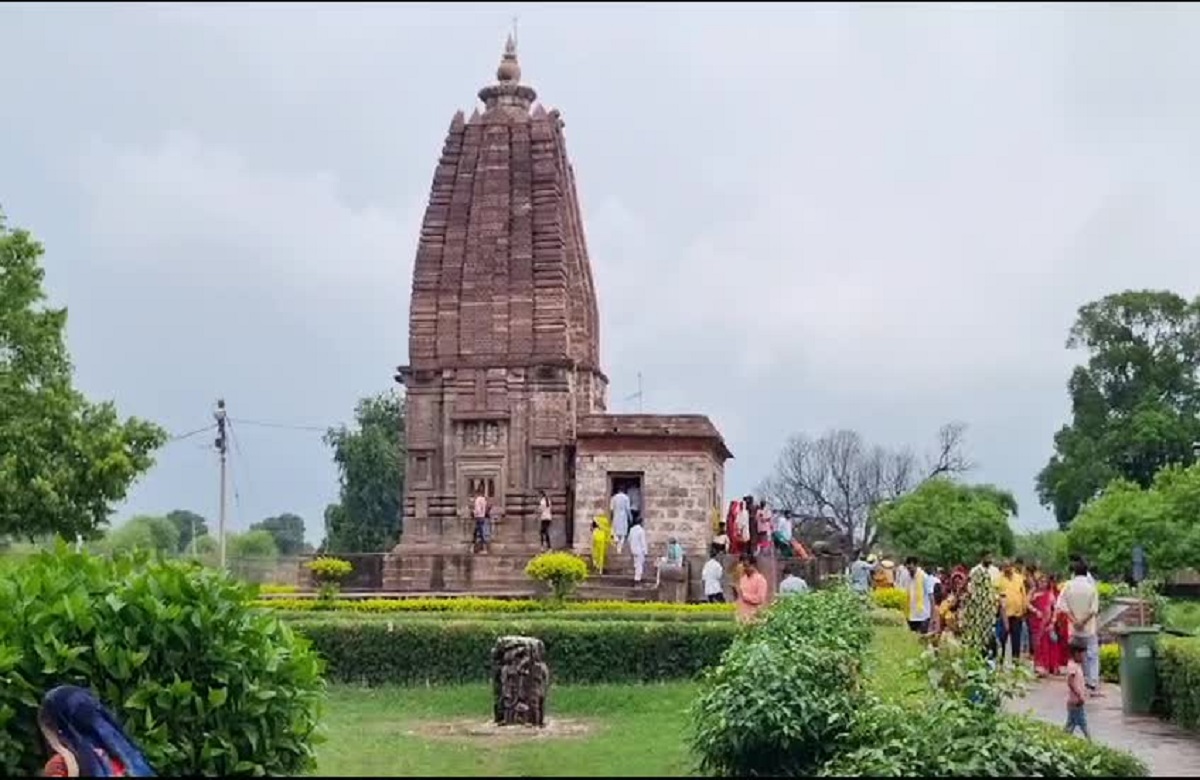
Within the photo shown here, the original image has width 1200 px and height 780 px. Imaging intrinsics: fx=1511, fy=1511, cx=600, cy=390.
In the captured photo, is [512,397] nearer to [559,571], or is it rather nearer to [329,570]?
[329,570]

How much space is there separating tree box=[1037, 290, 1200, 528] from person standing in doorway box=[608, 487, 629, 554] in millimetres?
10601

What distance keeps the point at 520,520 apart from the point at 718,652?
12.4 meters

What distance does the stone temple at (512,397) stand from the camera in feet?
88.2

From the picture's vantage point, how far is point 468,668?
16031 mm

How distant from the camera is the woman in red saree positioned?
1634 cm

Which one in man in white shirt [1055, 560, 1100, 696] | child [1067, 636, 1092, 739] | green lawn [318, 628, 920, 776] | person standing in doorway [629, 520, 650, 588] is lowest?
green lawn [318, 628, 920, 776]

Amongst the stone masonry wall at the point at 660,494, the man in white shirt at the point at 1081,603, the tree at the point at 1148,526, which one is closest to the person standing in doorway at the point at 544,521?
the stone masonry wall at the point at 660,494

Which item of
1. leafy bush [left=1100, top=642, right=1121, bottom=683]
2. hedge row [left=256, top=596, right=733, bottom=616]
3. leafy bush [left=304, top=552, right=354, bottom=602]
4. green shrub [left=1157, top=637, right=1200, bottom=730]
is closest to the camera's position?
green shrub [left=1157, top=637, right=1200, bottom=730]

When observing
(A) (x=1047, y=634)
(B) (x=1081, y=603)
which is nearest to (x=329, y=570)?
(A) (x=1047, y=634)

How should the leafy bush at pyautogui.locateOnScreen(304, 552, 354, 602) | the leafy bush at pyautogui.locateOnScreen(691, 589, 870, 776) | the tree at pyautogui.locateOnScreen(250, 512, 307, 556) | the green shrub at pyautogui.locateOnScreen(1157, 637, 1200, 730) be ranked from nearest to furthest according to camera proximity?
the leafy bush at pyautogui.locateOnScreen(691, 589, 870, 776) < the green shrub at pyautogui.locateOnScreen(1157, 637, 1200, 730) < the leafy bush at pyautogui.locateOnScreen(304, 552, 354, 602) < the tree at pyautogui.locateOnScreen(250, 512, 307, 556)

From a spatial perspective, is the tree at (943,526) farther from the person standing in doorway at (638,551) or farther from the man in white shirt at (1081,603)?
the man in white shirt at (1081,603)

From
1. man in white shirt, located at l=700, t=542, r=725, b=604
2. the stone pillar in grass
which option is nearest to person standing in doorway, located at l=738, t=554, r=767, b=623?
the stone pillar in grass

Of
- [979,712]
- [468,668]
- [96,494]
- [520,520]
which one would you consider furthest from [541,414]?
[979,712]

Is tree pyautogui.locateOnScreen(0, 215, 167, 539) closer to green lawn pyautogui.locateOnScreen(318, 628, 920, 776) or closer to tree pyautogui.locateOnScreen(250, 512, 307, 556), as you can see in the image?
green lawn pyautogui.locateOnScreen(318, 628, 920, 776)
